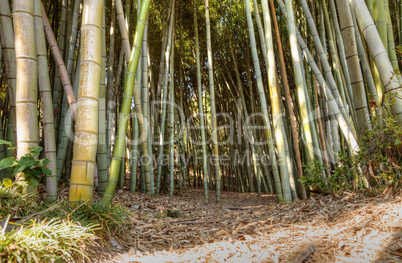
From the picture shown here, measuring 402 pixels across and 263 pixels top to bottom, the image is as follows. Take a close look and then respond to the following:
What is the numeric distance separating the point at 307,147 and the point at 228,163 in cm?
508

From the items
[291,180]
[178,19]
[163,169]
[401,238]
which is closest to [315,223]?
[401,238]

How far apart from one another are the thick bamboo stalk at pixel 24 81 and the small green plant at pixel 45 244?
2.40 feet

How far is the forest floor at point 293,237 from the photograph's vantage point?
1.16m

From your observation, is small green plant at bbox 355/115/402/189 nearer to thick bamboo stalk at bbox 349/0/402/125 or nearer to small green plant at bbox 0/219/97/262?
thick bamboo stalk at bbox 349/0/402/125

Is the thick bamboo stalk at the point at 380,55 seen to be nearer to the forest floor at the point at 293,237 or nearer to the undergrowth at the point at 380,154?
the undergrowth at the point at 380,154

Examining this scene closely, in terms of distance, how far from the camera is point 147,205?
9.11 feet

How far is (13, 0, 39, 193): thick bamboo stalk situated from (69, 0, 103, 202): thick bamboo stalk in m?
0.30

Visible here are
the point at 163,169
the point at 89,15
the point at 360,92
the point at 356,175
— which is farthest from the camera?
the point at 163,169

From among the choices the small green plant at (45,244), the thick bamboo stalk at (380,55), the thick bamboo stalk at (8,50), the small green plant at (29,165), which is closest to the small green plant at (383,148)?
the thick bamboo stalk at (380,55)

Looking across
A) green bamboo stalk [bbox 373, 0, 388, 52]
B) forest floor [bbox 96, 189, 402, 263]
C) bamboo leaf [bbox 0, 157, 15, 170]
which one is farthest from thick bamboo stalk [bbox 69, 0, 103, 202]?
green bamboo stalk [bbox 373, 0, 388, 52]

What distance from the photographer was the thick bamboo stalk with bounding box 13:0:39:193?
5.35 feet

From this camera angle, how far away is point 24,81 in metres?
1.64

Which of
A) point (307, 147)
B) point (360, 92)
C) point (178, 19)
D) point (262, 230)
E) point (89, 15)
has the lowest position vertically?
point (262, 230)

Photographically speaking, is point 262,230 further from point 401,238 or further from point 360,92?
point 360,92
